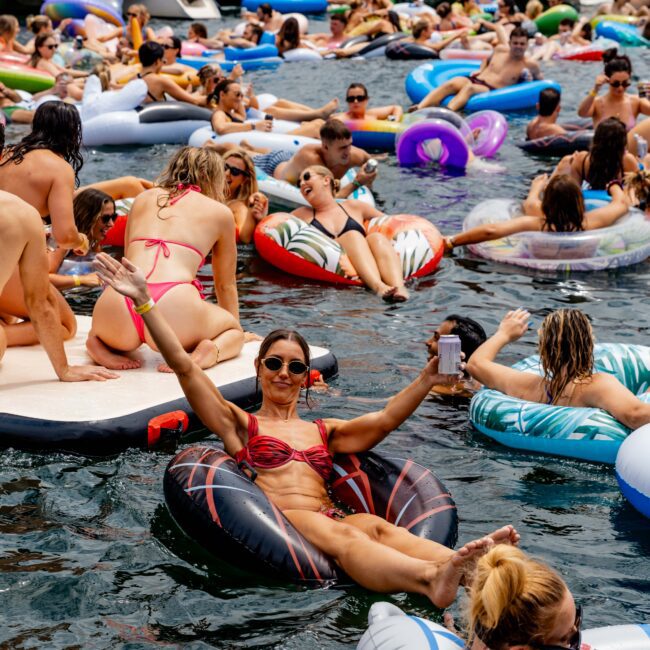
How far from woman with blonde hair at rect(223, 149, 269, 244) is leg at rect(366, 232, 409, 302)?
99 centimetres

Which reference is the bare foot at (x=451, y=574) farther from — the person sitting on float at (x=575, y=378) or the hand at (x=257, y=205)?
the hand at (x=257, y=205)

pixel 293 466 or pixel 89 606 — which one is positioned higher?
pixel 293 466

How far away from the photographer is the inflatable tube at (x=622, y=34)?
22250 millimetres

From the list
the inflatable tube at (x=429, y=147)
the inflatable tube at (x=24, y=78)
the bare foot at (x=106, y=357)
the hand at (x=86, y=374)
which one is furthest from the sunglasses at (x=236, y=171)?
the inflatable tube at (x=24, y=78)

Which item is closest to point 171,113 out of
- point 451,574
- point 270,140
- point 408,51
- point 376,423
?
point 270,140

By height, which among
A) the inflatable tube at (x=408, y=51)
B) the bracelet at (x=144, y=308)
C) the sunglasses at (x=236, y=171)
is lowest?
the sunglasses at (x=236, y=171)

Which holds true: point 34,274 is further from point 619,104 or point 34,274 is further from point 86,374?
point 619,104

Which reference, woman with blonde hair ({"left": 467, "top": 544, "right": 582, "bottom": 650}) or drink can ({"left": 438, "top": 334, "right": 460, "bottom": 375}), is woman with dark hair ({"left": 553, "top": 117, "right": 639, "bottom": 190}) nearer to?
drink can ({"left": 438, "top": 334, "right": 460, "bottom": 375})

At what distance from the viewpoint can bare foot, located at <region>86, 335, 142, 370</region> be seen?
6168mm

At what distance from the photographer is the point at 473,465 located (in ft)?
18.7

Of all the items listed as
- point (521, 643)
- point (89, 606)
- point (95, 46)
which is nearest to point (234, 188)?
point (89, 606)

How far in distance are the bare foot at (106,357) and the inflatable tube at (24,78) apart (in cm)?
1079

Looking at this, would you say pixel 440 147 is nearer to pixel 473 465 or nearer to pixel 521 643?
pixel 473 465

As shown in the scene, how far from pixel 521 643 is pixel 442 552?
121cm
